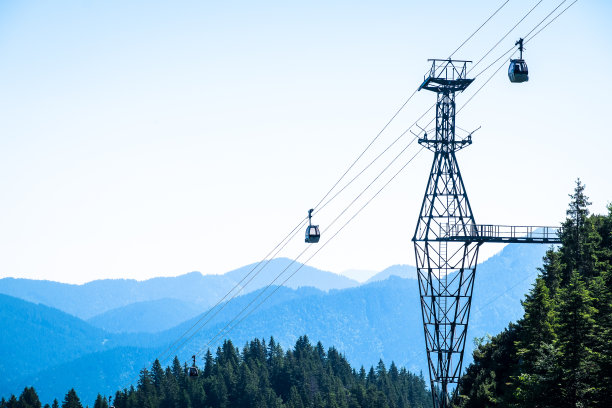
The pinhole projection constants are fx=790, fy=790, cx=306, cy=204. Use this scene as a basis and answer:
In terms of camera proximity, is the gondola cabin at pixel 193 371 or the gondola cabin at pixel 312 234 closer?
the gondola cabin at pixel 312 234

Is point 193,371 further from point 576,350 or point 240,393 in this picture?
point 240,393

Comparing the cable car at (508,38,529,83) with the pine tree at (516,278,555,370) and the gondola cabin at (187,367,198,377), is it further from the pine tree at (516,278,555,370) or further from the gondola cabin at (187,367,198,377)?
the gondola cabin at (187,367,198,377)

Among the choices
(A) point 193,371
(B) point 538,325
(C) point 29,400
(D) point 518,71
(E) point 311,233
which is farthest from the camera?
(C) point 29,400

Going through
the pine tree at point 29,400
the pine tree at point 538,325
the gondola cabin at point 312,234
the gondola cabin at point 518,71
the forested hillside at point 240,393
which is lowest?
the pine tree at point 29,400

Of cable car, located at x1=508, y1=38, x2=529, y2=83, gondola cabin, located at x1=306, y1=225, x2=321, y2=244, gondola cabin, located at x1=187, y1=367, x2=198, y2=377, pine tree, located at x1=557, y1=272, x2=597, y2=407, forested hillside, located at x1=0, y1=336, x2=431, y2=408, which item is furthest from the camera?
Result: forested hillside, located at x1=0, y1=336, x2=431, y2=408

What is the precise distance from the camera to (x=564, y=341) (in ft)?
175

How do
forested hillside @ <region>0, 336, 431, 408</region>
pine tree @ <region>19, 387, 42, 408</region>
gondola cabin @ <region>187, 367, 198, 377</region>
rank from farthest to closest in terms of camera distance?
pine tree @ <region>19, 387, 42, 408</region>, forested hillside @ <region>0, 336, 431, 408</region>, gondola cabin @ <region>187, 367, 198, 377</region>

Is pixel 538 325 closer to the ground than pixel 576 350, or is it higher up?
higher up

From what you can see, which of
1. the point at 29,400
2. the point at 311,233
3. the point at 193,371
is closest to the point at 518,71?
the point at 311,233

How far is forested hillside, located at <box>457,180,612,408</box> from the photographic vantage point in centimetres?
5141

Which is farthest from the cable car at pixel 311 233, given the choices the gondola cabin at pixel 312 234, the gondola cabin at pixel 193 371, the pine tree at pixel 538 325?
the gondola cabin at pixel 193 371

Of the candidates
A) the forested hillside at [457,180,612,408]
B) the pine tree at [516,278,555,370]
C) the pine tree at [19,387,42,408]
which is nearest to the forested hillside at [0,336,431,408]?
the pine tree at [19,387,42,408]

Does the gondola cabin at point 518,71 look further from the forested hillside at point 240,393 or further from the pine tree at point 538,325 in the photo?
the forested hillside at point 240,393

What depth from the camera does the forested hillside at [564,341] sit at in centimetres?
5141
